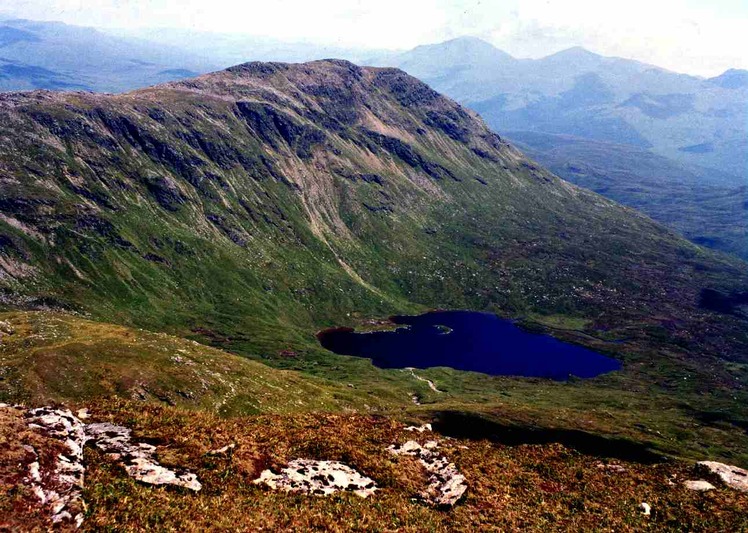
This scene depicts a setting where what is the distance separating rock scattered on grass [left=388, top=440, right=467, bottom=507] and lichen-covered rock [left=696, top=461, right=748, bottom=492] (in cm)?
3232

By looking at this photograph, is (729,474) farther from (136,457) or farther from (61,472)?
(61,472)

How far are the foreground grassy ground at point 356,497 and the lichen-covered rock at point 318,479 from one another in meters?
0.82

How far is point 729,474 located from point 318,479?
158ft

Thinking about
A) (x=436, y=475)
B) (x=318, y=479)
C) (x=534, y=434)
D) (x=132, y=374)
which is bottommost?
(x=534, y=434)

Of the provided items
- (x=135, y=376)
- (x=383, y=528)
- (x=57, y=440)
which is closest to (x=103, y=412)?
(x=57, y=440)

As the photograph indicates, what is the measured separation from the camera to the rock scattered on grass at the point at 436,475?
37.6 m

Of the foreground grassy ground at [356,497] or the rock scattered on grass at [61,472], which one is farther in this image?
the foreground grassy ground at [356,497]

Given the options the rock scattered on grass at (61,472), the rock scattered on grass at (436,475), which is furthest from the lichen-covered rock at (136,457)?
the rock scattered on grass at (436,475)

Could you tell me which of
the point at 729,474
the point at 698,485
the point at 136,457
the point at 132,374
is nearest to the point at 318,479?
the point at 136,457

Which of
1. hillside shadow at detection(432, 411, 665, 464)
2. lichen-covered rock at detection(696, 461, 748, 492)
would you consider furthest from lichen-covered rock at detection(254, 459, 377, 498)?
hillside shadow at detection(432, 411, 665, 464)

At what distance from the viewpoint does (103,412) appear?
37.6 metres

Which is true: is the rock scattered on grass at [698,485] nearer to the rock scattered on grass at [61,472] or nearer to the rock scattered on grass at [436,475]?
the rock scattered on grass at [436,475]

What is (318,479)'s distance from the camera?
35969mm

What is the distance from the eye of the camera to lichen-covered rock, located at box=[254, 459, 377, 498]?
34.4 metres
